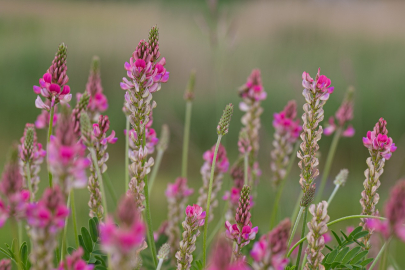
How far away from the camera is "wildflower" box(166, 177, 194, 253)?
111 cm

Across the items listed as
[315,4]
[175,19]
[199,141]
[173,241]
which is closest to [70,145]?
[173,241]

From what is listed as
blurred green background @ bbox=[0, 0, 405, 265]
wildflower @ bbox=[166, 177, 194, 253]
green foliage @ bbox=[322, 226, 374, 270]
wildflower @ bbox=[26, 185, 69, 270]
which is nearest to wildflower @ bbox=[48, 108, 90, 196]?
wildflower @ bbox=[26, 185, 69, 270]

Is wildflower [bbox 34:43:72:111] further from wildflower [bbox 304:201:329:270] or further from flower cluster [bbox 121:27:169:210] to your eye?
wildflower [bbox 304:201:329:270]

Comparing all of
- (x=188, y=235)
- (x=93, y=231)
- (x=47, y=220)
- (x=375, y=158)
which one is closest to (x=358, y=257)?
(x=375, y=158)

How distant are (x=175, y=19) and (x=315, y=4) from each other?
A: 1.55 m

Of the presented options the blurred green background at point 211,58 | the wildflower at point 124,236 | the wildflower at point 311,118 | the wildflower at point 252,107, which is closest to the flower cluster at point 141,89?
the wildflower at point 311,118

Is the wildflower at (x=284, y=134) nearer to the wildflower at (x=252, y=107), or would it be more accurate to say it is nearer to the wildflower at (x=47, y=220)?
the wildflower at (x=252, y=107)

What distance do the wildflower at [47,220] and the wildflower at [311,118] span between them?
40cm

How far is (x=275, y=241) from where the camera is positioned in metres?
0.45

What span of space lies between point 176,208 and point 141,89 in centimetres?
52

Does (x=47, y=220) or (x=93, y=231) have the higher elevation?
(x=47, y=220)

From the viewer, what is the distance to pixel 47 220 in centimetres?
40

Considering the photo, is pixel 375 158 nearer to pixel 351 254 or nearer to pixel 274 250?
pixel 351 254

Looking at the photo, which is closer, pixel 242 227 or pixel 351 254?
pixel 242 227
